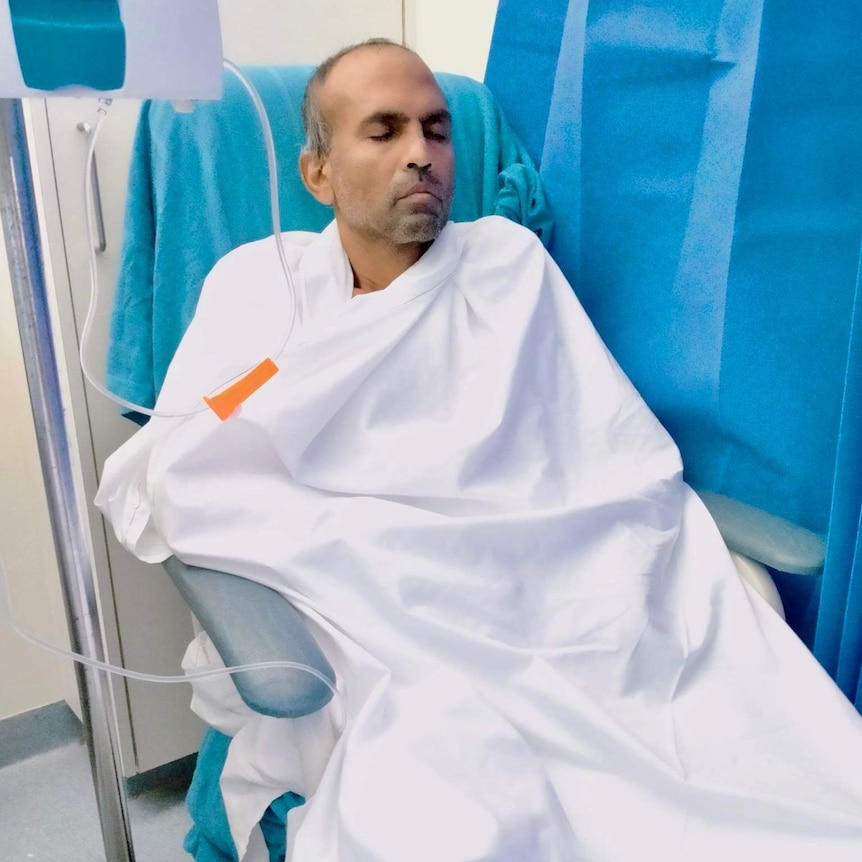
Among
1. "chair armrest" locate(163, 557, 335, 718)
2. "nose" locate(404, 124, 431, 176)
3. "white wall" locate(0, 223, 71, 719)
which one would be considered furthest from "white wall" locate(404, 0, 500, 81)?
"chair armrest" locate(163, 557, 335, 718)

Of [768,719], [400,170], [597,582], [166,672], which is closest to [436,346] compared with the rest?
[400,170]

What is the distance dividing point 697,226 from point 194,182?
0.77m

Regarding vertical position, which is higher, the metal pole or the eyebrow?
the eyebrow

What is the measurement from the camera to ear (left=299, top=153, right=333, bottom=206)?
4.33ft

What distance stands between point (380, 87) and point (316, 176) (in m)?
0.18

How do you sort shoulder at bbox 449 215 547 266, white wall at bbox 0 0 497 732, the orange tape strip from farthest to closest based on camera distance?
white wall at bbox 0 0 497 732
shoulder at bbox 449 215 547 266
the orange tape strip

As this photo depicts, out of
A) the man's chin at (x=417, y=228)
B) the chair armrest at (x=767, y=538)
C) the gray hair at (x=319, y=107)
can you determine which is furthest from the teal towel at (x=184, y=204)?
the chair armrest at (x=767, y=538)

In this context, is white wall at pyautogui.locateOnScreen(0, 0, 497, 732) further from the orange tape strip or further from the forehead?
the orange tape strip

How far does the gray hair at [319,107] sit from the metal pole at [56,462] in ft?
2.24

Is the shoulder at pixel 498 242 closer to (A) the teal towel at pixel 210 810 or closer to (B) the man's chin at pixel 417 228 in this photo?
(B) the man's chin at pixel 417 228

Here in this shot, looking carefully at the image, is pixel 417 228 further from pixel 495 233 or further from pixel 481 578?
pixel 481 578

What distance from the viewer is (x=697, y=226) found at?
1210mm

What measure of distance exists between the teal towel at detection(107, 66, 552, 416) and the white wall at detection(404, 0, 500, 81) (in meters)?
0.42

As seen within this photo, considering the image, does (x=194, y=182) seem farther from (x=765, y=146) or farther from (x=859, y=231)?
(x=859, y=231)
